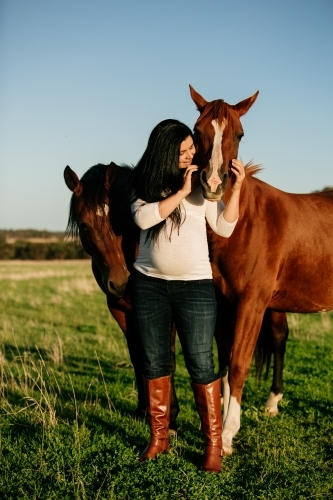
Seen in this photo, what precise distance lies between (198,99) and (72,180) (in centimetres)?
124

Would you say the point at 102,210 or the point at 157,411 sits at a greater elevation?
the point at 102,210

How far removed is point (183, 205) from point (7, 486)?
2125 millimetres

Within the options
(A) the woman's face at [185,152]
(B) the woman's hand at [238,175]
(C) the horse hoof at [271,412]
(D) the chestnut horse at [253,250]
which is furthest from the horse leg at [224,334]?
(A) the woman's face at [185,152]

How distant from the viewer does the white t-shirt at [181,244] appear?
360cm

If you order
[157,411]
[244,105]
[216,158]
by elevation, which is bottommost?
[157,411]

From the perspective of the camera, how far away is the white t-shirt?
360 centimetres

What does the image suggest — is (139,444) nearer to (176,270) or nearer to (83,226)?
(176,270)

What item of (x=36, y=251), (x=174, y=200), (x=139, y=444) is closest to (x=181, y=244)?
(x=174, y=200)

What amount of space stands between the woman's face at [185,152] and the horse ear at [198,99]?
821mm

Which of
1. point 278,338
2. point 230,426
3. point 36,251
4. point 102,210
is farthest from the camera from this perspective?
point 36,251

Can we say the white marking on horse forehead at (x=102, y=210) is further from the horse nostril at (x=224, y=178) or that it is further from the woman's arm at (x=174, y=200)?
the horse nostril at (x=224, y=178)

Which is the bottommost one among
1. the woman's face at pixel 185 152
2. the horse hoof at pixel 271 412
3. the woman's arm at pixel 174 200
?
the horse hoof at pixel 271 412

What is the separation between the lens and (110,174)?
177 inches

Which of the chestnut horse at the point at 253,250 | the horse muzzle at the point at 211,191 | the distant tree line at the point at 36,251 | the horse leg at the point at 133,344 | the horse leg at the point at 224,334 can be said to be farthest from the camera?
the distant tree line at the point at 36,251
